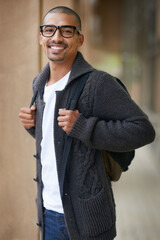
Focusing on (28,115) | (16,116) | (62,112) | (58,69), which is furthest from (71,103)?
(16,116)

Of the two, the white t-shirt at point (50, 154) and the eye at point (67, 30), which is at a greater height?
the eye at point (67, 30)

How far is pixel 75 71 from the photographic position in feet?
5.05

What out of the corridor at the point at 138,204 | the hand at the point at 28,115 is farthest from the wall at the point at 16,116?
the corridor at the point at 138,204


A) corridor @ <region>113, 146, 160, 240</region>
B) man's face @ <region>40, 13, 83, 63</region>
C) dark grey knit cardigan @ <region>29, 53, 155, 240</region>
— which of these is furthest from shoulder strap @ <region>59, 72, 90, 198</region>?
corridor @ <region>113, 146, 160, 240</region>

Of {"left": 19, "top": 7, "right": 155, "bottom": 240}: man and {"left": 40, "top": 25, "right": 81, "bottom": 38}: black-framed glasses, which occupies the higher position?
{"left": 40, "top": 25, "right": 81, "bottom": 38}: black-framed glasses

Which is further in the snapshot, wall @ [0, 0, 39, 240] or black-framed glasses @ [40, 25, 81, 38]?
wall @ [0, 0, 39, 240]

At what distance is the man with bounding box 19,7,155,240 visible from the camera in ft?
4.68

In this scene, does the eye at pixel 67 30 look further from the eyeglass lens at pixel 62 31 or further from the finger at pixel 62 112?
the finger at pixel 62 112

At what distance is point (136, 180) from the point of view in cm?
587

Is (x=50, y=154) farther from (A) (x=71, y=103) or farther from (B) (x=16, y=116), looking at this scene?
(B) (x=16, y=116)

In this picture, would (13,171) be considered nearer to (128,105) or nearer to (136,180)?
(128,105)

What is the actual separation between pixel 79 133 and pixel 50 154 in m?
0.24

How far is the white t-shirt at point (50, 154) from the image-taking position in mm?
1562

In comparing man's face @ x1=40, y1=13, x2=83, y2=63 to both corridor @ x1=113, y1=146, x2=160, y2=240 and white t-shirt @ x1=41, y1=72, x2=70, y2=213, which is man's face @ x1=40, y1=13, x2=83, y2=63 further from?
corridor @ x1=113, y1=146, x2=160, y2=240
